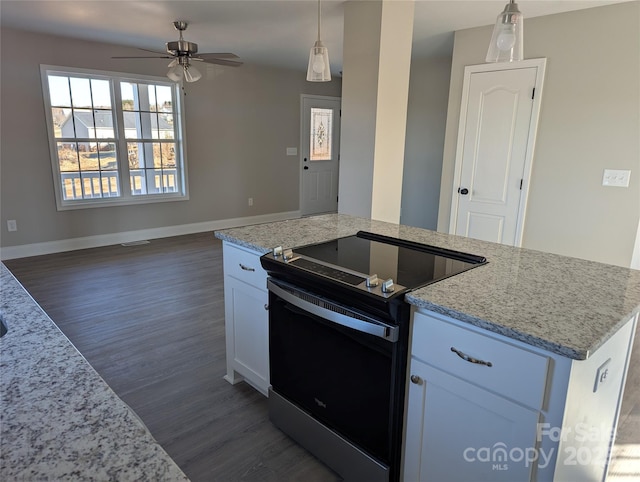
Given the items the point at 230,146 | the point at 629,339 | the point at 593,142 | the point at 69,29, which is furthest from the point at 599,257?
the point at 69,29

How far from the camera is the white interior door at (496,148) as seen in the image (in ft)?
12.6

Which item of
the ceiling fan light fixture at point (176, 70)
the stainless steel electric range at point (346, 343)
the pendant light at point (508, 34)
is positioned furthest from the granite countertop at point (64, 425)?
the ceiling fan light fixture at point (176, 70)

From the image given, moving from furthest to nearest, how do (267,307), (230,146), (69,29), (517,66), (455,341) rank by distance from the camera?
(230,146), (69,29), (517,66), (267,307), (455,341)

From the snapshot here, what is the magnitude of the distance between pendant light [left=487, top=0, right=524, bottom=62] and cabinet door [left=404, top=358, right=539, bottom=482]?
4.28ft

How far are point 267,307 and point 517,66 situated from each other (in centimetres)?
338

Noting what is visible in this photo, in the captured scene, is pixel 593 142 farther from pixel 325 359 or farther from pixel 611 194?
pixel 325 359

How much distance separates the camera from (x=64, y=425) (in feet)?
2.33

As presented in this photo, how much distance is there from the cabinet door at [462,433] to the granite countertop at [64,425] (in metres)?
0.94

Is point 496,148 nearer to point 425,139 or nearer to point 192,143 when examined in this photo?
point 425,139

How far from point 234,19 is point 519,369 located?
385 centimetres

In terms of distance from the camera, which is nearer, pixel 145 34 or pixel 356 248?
pixel 356 248

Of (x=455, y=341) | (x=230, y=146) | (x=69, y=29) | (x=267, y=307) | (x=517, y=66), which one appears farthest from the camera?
(x=230, y=146)

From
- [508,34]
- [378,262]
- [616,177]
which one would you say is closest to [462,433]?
[378,262]

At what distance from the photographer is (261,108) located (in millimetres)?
6555
